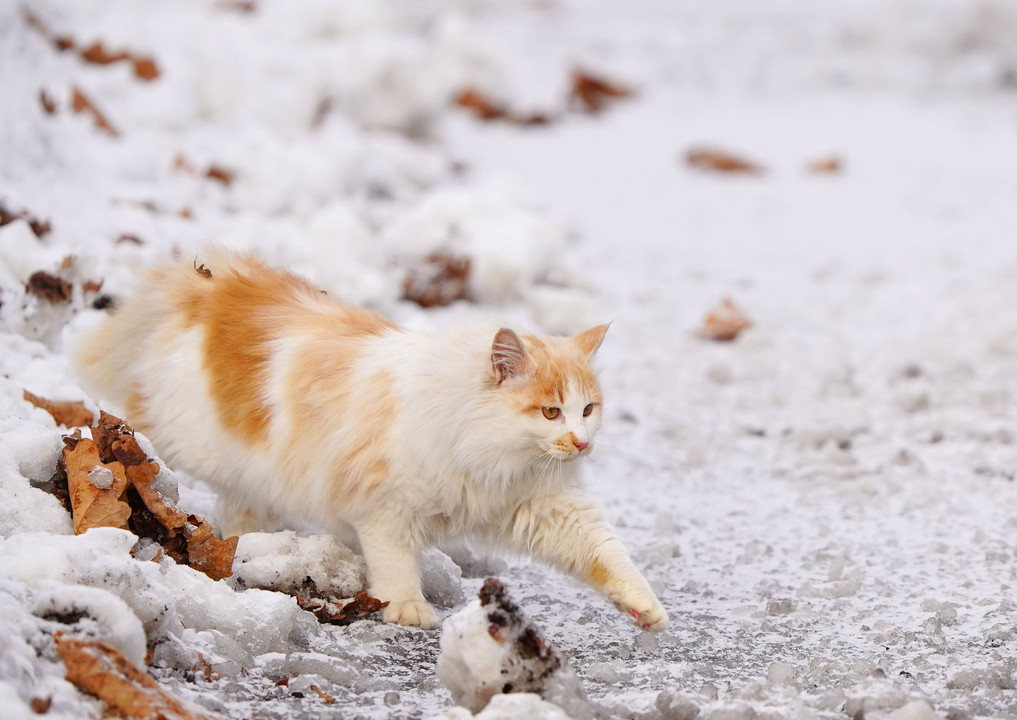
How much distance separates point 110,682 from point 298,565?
0.89 m

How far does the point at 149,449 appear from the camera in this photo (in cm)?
290

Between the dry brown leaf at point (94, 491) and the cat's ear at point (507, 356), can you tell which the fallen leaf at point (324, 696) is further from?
the cat's ear at point (507, 356)

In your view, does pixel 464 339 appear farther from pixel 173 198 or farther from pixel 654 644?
pixel 173 198

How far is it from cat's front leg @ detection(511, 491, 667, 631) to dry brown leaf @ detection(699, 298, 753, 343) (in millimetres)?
3014

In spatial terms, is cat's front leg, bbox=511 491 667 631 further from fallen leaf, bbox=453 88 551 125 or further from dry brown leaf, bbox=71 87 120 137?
fallen leaf, bbox=453 88 551 125

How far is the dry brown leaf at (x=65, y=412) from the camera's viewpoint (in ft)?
10.8

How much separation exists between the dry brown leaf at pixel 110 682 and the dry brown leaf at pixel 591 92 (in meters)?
9.11

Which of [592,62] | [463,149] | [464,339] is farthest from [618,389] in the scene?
[592,62]

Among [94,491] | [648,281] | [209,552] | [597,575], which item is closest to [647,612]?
[597,575]

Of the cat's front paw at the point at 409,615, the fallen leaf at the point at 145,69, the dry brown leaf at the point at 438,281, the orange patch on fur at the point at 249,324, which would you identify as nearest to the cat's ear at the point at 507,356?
the orange patch on fur at the point at 249,324

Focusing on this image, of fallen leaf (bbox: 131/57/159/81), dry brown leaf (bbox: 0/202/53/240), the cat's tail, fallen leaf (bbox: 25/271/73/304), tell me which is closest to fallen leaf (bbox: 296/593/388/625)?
the cat's tail

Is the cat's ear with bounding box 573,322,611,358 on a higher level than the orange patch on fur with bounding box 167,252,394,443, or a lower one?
higher

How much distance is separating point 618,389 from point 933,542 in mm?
1866

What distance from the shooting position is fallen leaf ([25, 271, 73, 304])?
3.73m
